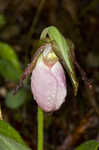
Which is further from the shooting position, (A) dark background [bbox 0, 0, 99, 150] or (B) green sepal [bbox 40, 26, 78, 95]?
(A) dark background [bbox 0, 0, 99, 150]

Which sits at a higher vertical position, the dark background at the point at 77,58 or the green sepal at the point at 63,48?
the green sepal at the point at 63,48

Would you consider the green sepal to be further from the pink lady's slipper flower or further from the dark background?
the dark background

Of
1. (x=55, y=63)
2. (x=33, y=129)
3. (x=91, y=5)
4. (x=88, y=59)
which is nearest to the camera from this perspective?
(x=55, y=63)

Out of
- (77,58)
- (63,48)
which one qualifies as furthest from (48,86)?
(77,58)

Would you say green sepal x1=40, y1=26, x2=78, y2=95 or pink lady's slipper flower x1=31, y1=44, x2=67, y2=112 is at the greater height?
green sepal x1=40, y1=26, x2=78, y2=95

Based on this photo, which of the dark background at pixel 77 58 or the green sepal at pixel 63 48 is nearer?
the green sepal at pixel 63 48

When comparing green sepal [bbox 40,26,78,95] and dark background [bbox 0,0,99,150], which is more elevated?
green sepal [bbox 40,26,78,95]

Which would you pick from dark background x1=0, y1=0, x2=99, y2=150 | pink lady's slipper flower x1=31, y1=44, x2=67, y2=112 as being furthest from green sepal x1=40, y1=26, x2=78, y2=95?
dark background x1=0, y1=0, x2=99, y2=150

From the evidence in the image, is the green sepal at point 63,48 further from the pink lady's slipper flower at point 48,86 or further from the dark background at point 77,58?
the dark background at point 77,58


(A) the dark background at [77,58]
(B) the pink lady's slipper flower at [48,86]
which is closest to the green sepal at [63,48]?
(B) the pink lady's slipper flower at [48,86]

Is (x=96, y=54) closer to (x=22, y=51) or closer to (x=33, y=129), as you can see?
(x=22, y=51)

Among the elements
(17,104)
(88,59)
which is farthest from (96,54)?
(17,104)
